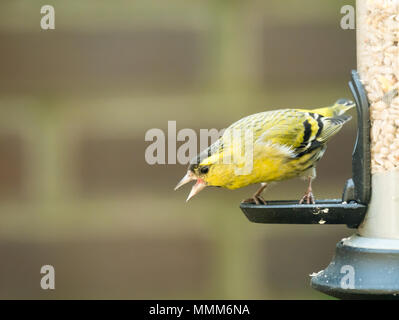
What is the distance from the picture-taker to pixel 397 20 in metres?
1.82

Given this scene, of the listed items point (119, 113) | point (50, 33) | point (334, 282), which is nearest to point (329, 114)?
point (334, 282)

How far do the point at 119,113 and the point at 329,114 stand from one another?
0.75 metres

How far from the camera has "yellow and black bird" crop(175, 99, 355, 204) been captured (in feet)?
6.42

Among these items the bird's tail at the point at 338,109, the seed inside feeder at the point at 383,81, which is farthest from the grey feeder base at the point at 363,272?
the bird's tail at the point at 338,109

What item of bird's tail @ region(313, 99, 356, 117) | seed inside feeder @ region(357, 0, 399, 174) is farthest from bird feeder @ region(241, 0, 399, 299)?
bird's tail @ region(313, 99, 356, 117)

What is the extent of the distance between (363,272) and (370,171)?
227mm

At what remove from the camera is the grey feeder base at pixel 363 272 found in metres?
1.68

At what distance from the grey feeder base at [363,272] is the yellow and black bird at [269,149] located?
0.65ft

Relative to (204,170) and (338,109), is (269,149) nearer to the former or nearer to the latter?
(204,170)

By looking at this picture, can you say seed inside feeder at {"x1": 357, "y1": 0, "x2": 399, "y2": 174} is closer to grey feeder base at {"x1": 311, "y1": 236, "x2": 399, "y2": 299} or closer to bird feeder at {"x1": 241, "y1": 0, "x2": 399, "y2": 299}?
bird feeder at {"x1": 241, "y1": 0, "x2": 399, "y2": 299}

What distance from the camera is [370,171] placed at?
1844mm

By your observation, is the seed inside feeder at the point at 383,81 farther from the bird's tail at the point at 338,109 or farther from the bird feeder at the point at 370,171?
the bird's tail at the point at 338,109

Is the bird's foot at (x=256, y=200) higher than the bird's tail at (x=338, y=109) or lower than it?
lower

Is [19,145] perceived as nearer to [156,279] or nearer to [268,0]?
[156,279]
